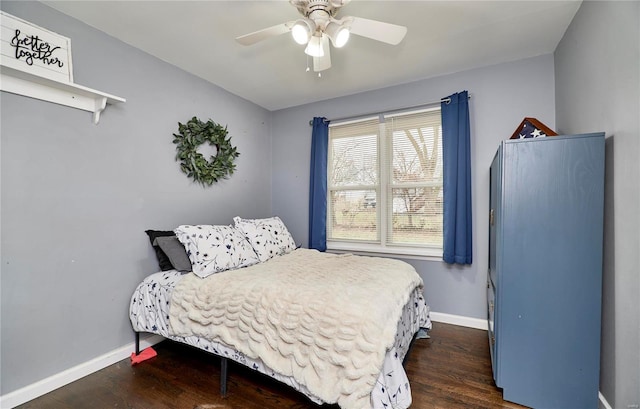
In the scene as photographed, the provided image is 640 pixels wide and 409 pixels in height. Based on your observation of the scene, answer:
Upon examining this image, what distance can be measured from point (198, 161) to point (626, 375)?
3.28 meters

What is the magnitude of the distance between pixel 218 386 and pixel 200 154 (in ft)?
6.68

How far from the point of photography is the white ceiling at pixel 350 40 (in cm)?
185

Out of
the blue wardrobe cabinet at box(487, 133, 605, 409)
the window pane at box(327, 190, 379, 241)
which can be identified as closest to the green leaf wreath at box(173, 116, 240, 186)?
the window pane at box(327, 190, 379, 241)

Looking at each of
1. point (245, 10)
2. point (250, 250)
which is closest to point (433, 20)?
point (245, 10)

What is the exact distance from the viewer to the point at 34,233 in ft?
5.70

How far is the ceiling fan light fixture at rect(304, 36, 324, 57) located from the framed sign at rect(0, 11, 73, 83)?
5.30 ft

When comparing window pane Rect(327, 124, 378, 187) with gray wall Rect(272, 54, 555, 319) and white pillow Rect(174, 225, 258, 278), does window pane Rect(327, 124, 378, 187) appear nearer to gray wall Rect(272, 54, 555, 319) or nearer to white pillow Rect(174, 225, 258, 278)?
gray wall Rect(272, 54, 555, 319)

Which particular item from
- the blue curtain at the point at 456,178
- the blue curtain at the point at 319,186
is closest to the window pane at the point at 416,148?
the blue curtain at the point at 456,178

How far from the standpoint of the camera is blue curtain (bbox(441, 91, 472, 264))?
104 inches

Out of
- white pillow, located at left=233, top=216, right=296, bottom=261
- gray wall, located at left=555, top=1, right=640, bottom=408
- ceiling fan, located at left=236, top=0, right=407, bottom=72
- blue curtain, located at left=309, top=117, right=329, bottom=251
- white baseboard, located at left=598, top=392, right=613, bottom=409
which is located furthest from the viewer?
blue curtain, located at left=309, top=117, right=329, bottom=251

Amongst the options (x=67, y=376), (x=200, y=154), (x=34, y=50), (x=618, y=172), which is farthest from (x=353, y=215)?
(x=34, y=50)

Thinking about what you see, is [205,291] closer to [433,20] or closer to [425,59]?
[433,20]

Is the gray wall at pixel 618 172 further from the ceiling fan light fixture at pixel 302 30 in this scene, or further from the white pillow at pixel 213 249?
the white pillow at pixel 213 249

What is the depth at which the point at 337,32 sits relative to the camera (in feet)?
5.41
